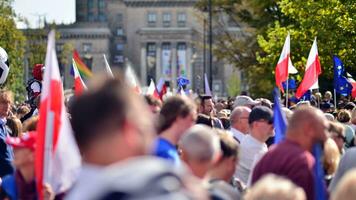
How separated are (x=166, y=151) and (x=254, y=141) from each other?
2702mm

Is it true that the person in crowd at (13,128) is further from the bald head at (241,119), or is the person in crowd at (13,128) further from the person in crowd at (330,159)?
the person in crowd at (330,159)

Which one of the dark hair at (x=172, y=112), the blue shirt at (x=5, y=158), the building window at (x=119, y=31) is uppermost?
the dark hair at (x=172, y=112)

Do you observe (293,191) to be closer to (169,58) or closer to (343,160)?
(343,160)

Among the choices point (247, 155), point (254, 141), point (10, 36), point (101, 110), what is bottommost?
point (10, 36)

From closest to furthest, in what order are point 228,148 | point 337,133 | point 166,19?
point 228,148 → point 337,133 → point 166,19

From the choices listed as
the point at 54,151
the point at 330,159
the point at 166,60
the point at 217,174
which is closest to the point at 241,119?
the point at 330,159

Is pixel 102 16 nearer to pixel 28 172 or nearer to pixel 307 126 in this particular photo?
Result: pixel 28 172

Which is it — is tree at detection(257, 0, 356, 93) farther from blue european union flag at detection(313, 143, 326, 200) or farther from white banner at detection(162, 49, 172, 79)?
white banner at detection(162, 49, 172, 79)

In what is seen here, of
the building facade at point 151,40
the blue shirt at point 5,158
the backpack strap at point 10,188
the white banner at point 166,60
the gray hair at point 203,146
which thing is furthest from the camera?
the building facade at point 151,40

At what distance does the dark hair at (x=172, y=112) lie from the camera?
277 inches

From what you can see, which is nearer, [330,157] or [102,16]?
[330,157]

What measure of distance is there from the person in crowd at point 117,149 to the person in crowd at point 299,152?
2.81m

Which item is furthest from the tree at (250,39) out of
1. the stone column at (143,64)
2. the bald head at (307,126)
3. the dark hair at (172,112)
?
the stone column at (143,64)

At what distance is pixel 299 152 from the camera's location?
6.73 m
